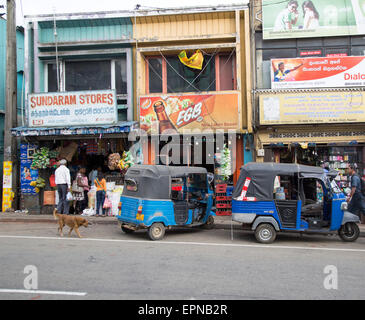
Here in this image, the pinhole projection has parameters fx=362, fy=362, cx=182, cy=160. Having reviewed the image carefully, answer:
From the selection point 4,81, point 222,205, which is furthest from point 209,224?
point 4,81

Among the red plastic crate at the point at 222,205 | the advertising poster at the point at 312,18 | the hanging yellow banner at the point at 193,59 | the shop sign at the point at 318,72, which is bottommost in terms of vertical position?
the red plastic crate at the point at 222,205

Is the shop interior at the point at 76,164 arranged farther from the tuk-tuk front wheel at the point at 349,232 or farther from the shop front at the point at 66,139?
the tuk-tuk front wheel at the point at 349,232

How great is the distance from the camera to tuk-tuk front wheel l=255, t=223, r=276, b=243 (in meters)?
9.13

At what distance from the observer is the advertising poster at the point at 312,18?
13.6 metres

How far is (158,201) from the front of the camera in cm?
941

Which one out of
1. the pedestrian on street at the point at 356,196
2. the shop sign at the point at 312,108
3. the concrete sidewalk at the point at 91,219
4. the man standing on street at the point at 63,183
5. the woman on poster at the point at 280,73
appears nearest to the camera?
the pedestrian on street at the point at 356,196

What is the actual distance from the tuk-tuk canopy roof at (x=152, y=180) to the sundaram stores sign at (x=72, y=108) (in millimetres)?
4675

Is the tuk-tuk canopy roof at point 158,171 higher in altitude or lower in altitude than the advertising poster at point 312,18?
lower

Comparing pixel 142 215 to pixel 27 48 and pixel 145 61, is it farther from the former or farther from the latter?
pixel 27 48

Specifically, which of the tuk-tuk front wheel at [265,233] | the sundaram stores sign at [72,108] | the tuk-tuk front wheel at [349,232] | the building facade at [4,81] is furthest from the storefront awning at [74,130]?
the tuk-tuk front wheel at [349,232]

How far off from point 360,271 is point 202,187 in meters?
5.25

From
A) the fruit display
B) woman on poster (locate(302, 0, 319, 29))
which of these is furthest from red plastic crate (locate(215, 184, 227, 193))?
woman on poster (locate(302, 0, 319, 29))

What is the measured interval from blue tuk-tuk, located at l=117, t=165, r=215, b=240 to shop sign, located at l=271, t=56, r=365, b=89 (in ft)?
19.0

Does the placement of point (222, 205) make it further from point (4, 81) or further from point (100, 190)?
point (4, 81)
